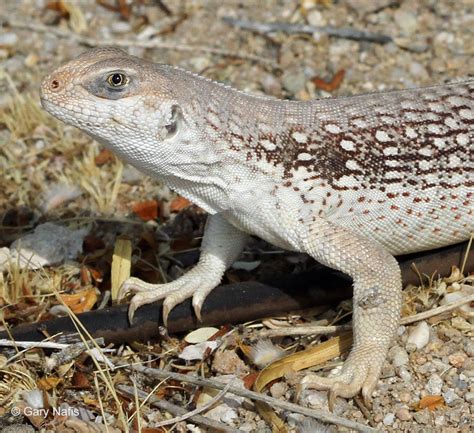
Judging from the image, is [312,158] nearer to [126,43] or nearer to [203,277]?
[203,277]

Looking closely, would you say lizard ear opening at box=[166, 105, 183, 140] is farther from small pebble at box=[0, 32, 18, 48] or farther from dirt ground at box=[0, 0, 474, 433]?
small pebble at box=[0, 32, 18, 48]

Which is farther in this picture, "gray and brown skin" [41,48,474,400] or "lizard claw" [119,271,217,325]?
"lizard claw" [119,271,217,325]

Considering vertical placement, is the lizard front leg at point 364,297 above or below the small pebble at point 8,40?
above

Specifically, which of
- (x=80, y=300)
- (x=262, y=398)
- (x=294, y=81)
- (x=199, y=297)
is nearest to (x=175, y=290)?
(x=199, y=297)

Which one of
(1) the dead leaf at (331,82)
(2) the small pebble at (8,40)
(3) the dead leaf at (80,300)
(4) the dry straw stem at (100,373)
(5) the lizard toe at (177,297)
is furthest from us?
(2) the small pebble at (8,40)

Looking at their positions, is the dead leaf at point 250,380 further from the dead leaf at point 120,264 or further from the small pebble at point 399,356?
the dead leaf at point 120,264

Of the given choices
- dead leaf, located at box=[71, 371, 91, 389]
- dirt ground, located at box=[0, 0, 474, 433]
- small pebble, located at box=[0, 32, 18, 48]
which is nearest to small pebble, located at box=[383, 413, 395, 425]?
dirt ground, located at box=[0, 0, 474, 433]

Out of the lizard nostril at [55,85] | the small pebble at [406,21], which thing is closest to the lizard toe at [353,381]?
the lizard nostril at [55,85]
